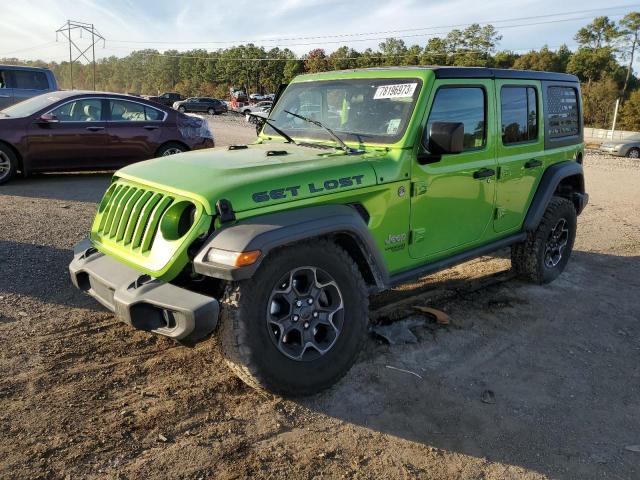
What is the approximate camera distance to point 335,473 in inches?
104

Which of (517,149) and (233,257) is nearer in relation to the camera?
(233,257)

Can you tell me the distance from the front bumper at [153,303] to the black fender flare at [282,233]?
0.18m

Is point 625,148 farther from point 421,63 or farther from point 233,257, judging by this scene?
point 421,63

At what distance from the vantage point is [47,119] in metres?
8.53

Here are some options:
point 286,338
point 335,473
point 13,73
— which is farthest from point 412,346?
point 13,73

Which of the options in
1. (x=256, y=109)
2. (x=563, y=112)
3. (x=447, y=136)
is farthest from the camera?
(x=256, y=109)

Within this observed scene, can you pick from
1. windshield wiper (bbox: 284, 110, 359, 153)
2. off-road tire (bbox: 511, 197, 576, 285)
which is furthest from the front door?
off-road tire (bbox: 511, 197, 576, 285)

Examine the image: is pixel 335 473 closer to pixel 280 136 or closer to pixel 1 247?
pixel 280 136

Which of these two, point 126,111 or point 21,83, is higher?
point 21,83

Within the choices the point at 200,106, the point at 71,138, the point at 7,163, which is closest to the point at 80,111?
the point at 71,138

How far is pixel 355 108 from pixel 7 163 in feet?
22.4

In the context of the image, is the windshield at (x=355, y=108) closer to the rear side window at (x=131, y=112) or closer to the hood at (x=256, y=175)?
the hood at (x=256, y=175)

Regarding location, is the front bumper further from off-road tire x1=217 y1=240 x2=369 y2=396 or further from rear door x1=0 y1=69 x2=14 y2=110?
rear door x1=0 y1=69 x2=14 y2=110

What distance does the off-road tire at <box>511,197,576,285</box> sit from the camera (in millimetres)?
5211
